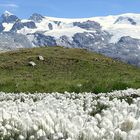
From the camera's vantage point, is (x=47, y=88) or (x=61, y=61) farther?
(x=61, y=61)

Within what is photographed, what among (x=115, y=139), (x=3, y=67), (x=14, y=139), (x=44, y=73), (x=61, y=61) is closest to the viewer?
(x=115, y=139)

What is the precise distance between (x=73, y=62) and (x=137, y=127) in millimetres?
46120

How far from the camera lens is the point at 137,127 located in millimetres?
6691

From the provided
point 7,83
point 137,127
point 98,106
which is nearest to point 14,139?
point 137,127

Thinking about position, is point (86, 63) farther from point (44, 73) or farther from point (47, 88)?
point (47, 88)

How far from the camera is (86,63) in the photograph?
172ft

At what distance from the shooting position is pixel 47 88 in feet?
87.9

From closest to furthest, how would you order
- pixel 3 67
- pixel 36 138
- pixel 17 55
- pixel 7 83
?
pixel 36 138, pixel 7 83, pixel 3 67, pixel 17 55

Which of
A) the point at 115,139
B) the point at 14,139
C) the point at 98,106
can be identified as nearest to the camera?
the point at 115,139

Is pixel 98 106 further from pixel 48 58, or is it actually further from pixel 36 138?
pixel 48 58

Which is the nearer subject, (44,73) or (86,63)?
(44,73)

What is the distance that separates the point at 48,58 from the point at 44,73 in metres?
8.86

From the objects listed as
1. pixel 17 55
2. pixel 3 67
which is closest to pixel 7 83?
pixel 3 67

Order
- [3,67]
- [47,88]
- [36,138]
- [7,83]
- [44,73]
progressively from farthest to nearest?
[3,67] → [44,73] → [7,83] → [47,88] → [36,138]
